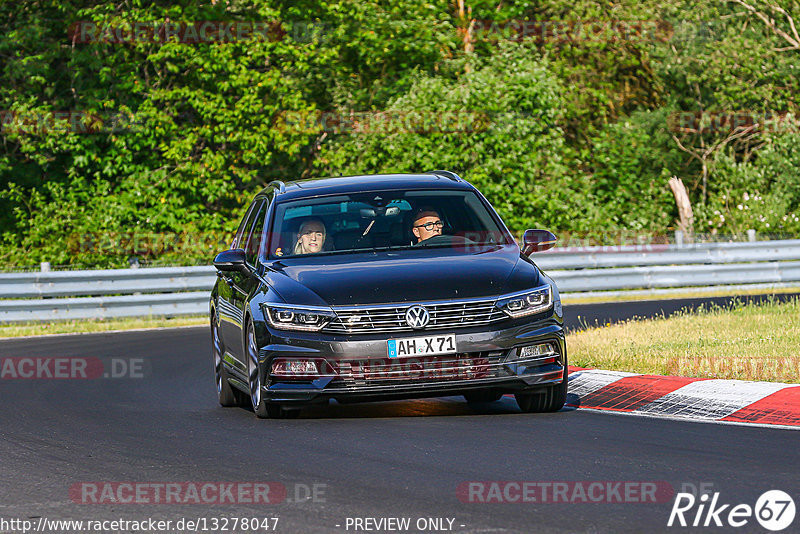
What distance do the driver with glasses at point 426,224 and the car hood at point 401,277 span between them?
1.47 ft

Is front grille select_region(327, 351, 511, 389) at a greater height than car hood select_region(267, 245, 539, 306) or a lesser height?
lesser

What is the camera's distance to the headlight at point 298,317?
9172 mm

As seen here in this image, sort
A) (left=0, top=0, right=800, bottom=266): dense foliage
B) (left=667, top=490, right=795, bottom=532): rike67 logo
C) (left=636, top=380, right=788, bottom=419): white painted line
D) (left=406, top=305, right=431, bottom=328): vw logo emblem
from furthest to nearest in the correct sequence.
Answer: (left=0, top=0, right=800, bottom=266): dense foliage, (left=636, top=380, right=788, bottom=419): white painted line, (left=406, top=305, right=431, bottom=328): vw logo emblem, (left=667, top=490, right=795, bottom=532): rike67 logo

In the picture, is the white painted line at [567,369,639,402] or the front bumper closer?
the front bumper

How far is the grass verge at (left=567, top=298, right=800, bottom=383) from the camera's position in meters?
10.9

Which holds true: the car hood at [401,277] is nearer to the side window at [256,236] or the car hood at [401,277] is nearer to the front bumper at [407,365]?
the front bumper at [407,365]

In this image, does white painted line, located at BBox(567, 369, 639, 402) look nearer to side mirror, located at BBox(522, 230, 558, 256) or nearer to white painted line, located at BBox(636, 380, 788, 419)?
white painted line, located at BBox(636, 380, 788, 419)

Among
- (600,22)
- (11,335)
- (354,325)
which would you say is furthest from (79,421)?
(600,22)

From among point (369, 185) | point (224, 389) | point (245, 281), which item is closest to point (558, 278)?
point (224, 389)

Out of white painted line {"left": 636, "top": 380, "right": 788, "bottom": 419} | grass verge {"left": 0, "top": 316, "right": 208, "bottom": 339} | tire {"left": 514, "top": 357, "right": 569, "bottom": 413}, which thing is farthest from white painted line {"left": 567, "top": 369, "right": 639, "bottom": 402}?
grass verge {"left": 0, "top": 316, "right": 208, "bottom": 339}

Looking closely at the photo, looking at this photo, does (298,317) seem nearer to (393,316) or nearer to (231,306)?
(393,316)

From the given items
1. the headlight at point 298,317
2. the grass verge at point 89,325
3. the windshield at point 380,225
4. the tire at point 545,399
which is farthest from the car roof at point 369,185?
the grass verge at point 89,325

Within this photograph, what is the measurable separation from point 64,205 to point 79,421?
2194 centimetres

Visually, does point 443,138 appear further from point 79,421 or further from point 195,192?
point 79,421
